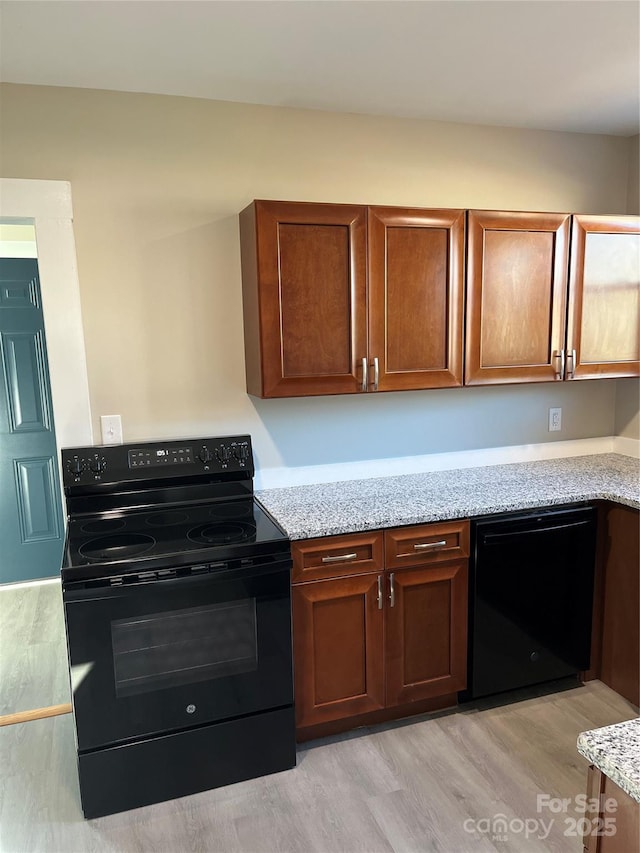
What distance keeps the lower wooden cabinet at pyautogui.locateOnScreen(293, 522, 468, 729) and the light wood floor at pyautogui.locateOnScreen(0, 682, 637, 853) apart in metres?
0.17

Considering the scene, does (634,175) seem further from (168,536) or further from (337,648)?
(168,536)

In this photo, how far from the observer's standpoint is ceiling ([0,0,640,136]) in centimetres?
175

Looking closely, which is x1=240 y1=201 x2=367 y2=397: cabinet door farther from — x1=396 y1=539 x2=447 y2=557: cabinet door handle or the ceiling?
x1=396 y1=539 x2=447 y2=557: cabinet door handle

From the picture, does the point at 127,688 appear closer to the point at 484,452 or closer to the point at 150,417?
the point at 150,417

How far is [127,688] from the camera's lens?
1.92 meters

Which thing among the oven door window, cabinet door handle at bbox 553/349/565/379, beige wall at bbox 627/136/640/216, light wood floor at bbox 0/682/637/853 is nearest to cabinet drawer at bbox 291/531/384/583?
the oven door window

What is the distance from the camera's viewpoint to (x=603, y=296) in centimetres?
273

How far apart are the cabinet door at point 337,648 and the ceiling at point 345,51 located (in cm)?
183

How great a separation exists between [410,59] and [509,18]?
377mm

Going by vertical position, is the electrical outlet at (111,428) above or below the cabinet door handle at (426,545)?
above

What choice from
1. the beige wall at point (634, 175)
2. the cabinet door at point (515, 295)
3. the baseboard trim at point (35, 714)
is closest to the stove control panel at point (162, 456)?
the baseboard trim at point (35, 714)

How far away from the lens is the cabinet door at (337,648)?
7.17ft

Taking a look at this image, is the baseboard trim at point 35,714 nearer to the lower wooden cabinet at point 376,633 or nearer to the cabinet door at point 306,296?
the lower wooden cabinet at point 376,633

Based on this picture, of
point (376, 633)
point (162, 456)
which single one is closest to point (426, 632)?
point (376, 633)
